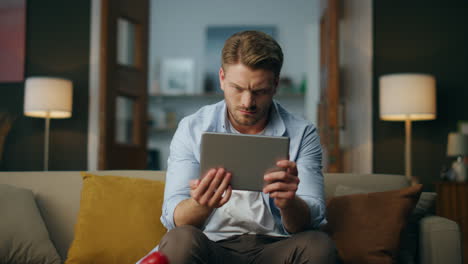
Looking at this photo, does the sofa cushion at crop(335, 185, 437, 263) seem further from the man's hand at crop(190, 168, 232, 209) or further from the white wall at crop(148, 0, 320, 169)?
the white wall at crop(148, 0, 320, 169)

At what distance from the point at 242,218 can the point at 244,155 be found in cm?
38

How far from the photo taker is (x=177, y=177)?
1625mm

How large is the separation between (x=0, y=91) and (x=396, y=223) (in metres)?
3.98

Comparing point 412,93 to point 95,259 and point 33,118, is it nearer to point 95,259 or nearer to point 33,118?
point 95,259

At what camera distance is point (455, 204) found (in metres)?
3.41

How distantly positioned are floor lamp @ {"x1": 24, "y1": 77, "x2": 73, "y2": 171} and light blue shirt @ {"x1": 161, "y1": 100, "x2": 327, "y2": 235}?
2.57 metres

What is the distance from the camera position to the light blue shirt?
1.60 meters

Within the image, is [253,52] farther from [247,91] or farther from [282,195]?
[282,195]

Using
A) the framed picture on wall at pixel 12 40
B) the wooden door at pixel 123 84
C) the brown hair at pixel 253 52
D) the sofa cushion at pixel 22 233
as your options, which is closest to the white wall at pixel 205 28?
the wooden door at pixel 123 84

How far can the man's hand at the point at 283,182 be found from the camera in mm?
1356

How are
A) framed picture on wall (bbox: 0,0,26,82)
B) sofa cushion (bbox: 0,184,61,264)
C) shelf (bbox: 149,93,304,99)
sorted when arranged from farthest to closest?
1. shelf (bbox: 149,93,304,99)
2. framed picture on wall (bbox: 0,0,26,82)
3. sofa cushion (bbox: 0,184,61,264)

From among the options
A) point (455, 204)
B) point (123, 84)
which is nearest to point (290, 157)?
point (455, 204)

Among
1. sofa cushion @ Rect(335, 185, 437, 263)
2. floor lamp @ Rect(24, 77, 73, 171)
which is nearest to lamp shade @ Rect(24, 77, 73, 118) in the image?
floor lamp @ Rect(24, 77, 73, 171)

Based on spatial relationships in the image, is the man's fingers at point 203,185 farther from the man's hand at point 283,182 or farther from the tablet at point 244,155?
the man's hand at point 283,182
